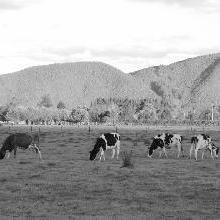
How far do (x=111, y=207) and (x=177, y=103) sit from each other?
181121mm

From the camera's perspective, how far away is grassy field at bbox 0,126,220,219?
1288cm

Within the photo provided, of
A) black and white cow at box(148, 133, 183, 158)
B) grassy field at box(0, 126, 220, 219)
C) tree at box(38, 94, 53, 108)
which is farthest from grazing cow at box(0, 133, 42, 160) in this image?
tree at box(38, 94, 53, 108)

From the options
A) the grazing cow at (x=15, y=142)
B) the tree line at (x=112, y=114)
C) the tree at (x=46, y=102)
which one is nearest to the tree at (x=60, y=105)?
the tree at (x=46, y=102)

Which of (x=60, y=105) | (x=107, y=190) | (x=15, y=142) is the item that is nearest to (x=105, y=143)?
(x=15, y=142)

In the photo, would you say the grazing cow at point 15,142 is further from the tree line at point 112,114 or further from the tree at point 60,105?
the tree at point 60,105

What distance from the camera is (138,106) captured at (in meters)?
169

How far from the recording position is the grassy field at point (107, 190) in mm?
12875

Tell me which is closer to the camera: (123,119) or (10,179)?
(10,179)

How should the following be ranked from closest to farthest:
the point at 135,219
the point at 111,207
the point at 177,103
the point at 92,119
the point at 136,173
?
the point at 135,219 < the point at 111,207 < the point at 136,173 < the point at 92,119 < the point at 177,103

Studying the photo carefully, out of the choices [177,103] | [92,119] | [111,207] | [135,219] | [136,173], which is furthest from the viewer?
[177,103]

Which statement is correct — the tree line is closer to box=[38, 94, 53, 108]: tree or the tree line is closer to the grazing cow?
box=[38, 94, 53, 108]: tree

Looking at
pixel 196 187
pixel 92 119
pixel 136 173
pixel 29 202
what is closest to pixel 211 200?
pixel 196 187

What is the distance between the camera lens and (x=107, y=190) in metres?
16.2

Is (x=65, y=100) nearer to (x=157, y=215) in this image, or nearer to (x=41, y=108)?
(x=41, y=108)
